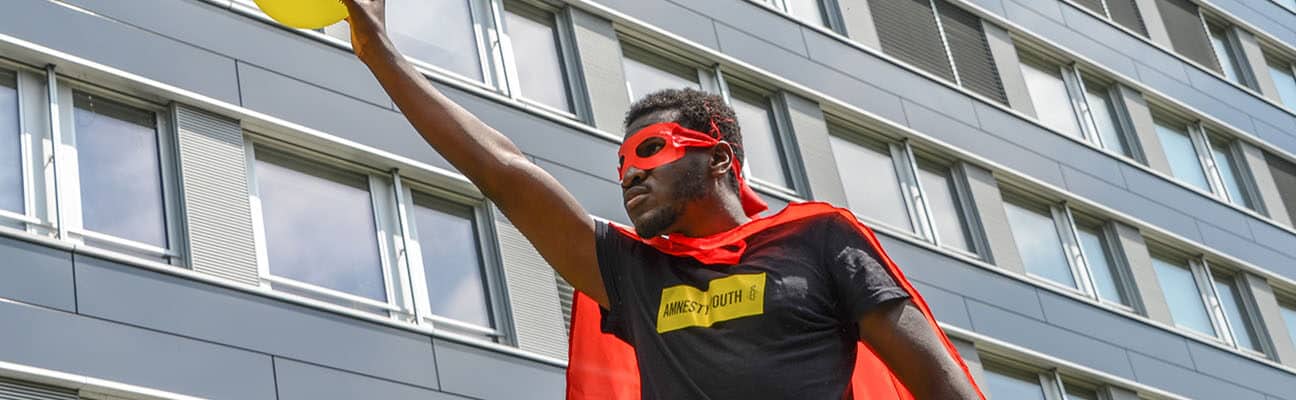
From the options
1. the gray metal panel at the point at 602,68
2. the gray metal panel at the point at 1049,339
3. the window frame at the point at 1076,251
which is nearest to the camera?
the gray metal panel at the point at 602,68

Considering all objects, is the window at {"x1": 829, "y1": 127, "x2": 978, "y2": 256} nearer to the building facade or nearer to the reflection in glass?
the building facade

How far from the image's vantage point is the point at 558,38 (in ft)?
65.5

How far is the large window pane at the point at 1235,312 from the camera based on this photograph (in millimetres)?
28141

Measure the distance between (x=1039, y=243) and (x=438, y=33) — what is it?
9541mm

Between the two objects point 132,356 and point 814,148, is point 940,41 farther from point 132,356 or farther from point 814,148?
point 132,356

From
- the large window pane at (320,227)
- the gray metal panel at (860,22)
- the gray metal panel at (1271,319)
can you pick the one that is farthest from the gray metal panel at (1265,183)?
the large window pane at (320,227)

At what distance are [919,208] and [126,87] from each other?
10.7 m

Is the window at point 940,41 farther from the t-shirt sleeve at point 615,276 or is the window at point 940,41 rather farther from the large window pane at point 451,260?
the t-shirt sleeve at point 615,276

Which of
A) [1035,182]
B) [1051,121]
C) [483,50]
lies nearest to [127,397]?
[483,50]

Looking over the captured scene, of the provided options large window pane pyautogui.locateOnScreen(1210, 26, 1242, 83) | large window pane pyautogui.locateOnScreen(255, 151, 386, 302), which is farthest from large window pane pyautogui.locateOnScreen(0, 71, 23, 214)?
large window pane pyautogui.locateOnScreen(1210, 26, 1242, 83)

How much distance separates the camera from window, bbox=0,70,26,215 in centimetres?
1440

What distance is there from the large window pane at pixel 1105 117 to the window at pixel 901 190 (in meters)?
4.81

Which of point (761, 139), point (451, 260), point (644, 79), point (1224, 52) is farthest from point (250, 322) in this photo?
point (1224, 52)

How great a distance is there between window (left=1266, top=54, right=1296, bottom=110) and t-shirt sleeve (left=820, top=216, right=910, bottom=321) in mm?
32093
